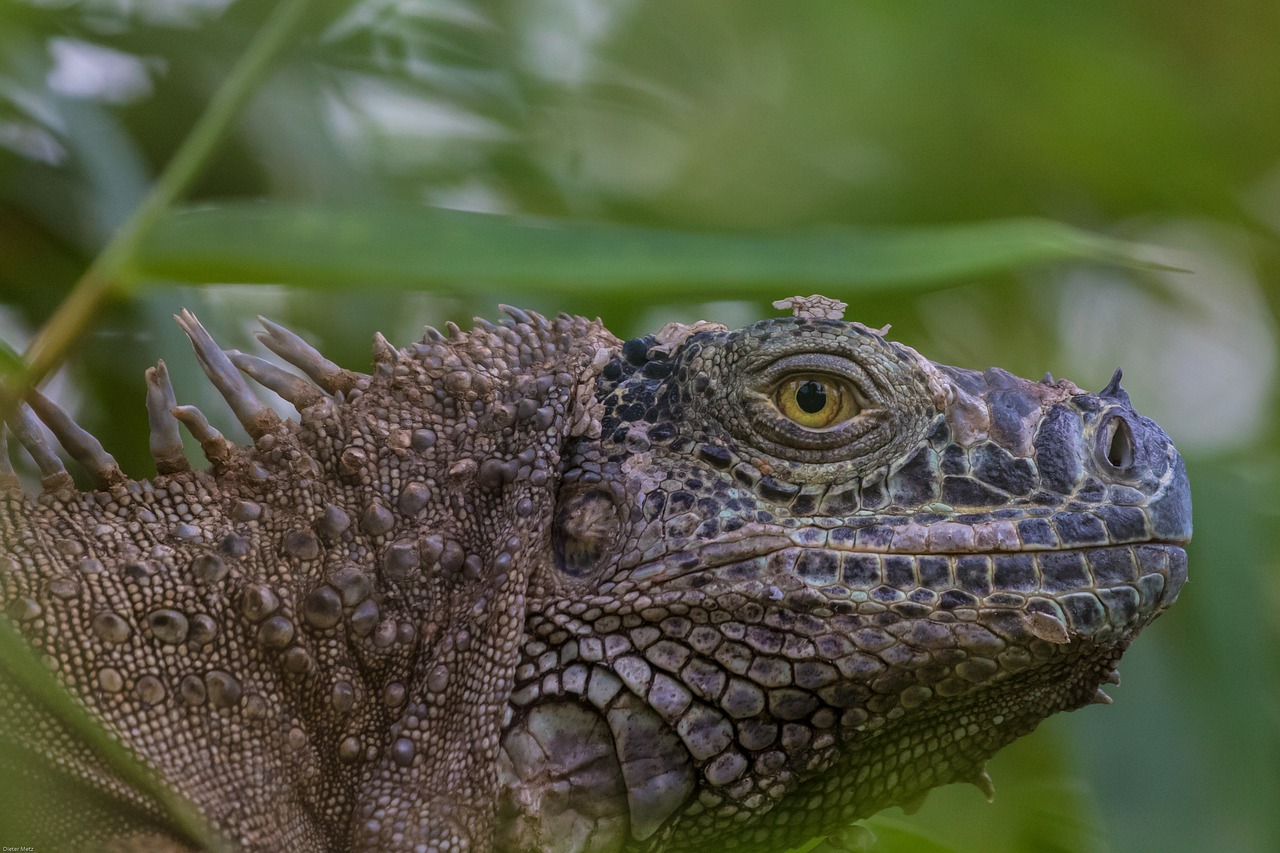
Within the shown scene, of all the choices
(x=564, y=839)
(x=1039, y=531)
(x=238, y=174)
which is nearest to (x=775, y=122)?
(x=238, y=174)

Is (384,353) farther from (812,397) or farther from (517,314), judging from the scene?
(812,397)

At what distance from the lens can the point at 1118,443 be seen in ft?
8.48

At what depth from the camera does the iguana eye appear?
8.42ft

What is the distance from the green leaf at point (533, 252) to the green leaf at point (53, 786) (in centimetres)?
78

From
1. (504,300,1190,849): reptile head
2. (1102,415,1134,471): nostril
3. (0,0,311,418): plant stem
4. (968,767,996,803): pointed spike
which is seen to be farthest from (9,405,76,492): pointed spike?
(1102,415,1134,471): nostril

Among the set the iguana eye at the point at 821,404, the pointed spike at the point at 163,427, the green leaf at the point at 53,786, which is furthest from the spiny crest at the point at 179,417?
the iguana eye at the point at 821,404

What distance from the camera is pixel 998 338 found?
18.2 feet

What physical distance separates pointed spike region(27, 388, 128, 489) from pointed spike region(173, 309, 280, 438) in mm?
260

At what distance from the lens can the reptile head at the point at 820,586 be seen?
2.38m

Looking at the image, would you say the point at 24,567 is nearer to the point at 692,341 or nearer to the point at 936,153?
the point at 692,341

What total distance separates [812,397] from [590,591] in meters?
0.61

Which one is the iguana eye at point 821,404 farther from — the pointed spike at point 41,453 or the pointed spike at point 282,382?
the pointed spike at point 41,453

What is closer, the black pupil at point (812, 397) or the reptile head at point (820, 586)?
the reptile head at point (820, 586)

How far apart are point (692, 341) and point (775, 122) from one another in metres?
2.68
